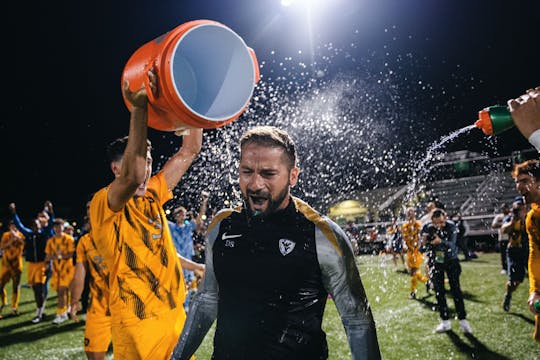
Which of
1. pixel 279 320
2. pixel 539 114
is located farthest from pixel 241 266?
pixel 539 114

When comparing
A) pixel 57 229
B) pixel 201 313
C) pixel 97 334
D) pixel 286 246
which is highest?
pixel 57 229

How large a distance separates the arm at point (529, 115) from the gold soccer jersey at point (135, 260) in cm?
227

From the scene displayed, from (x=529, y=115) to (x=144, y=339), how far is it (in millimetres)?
2511

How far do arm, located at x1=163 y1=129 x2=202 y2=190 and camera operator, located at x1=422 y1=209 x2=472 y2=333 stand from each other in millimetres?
5938

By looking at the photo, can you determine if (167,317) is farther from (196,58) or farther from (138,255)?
(196,58)

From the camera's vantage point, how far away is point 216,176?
10562mm

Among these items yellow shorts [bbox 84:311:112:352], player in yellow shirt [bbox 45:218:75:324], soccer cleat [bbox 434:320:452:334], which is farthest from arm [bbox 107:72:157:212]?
player in yellow shirt [bbox 45:218:75:324]

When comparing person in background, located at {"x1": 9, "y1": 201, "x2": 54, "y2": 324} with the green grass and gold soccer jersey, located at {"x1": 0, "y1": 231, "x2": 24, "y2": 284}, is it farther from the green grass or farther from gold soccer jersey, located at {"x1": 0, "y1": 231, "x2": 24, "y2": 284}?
the green grass

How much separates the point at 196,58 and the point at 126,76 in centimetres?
39

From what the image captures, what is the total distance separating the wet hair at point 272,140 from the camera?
224 cm

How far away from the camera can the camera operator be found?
7320 millimetres

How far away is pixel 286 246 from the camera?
2.09m

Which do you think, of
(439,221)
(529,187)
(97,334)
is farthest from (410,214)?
(97,334)

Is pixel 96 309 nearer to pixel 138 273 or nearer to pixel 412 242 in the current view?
pixel 138 273
